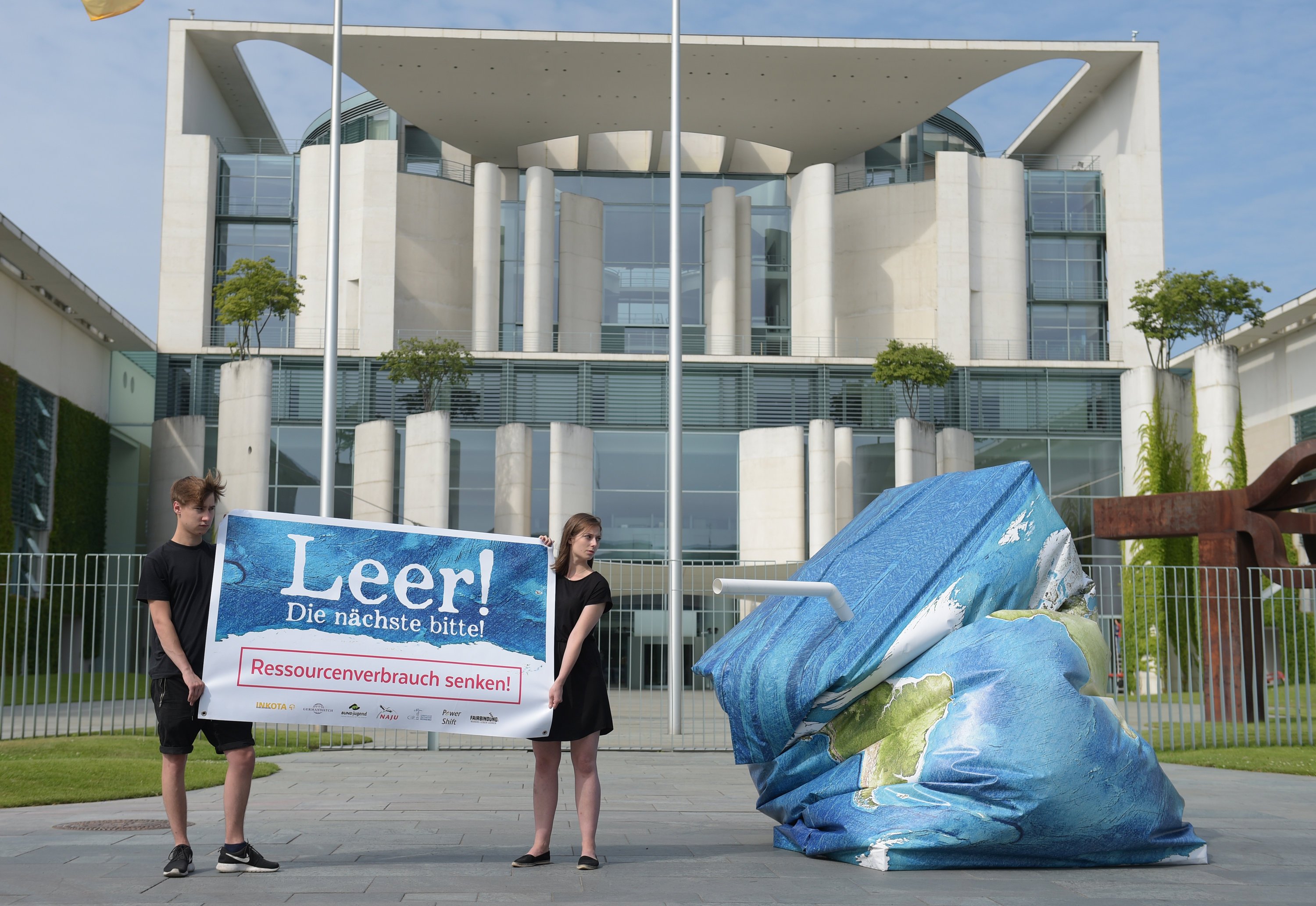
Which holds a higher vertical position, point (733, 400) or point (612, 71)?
point (612, 71)

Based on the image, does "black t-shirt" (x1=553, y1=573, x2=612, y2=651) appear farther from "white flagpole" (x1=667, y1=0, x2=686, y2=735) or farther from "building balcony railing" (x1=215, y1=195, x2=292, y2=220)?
"building balcony railing" (x1=215, y1=195, x2=292, y2=220)

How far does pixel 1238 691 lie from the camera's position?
53.5ft

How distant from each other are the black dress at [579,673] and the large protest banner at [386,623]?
0.10 meters

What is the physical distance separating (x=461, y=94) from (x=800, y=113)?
395 inches

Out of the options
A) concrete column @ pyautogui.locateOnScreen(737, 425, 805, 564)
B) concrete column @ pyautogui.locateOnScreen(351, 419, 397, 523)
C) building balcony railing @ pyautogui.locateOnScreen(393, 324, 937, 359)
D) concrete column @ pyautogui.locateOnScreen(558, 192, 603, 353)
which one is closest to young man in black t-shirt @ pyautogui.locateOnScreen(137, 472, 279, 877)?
concrete column @ pyautogui.locateOnScreen(737, 425, 805, 564)

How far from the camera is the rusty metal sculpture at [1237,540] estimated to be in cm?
1550

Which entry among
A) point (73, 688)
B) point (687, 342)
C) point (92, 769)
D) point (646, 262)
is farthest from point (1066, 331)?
point (92, 769)

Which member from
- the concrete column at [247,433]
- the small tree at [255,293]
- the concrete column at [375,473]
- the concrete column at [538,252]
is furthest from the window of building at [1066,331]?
the concrete column at [247,433]

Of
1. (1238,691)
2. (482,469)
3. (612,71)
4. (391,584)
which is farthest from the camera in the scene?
(612,71)

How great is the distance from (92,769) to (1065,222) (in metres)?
33.4

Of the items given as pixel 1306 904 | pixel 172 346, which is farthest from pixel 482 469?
pixel 1306 904

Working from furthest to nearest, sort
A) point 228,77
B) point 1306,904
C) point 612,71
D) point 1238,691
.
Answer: point 228,77, point 612,71, point 1238,691, point 1306,904

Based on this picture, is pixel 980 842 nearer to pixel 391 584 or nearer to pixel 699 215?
pixel 391 584

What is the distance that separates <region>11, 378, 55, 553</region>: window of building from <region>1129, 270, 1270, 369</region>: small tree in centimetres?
2682
